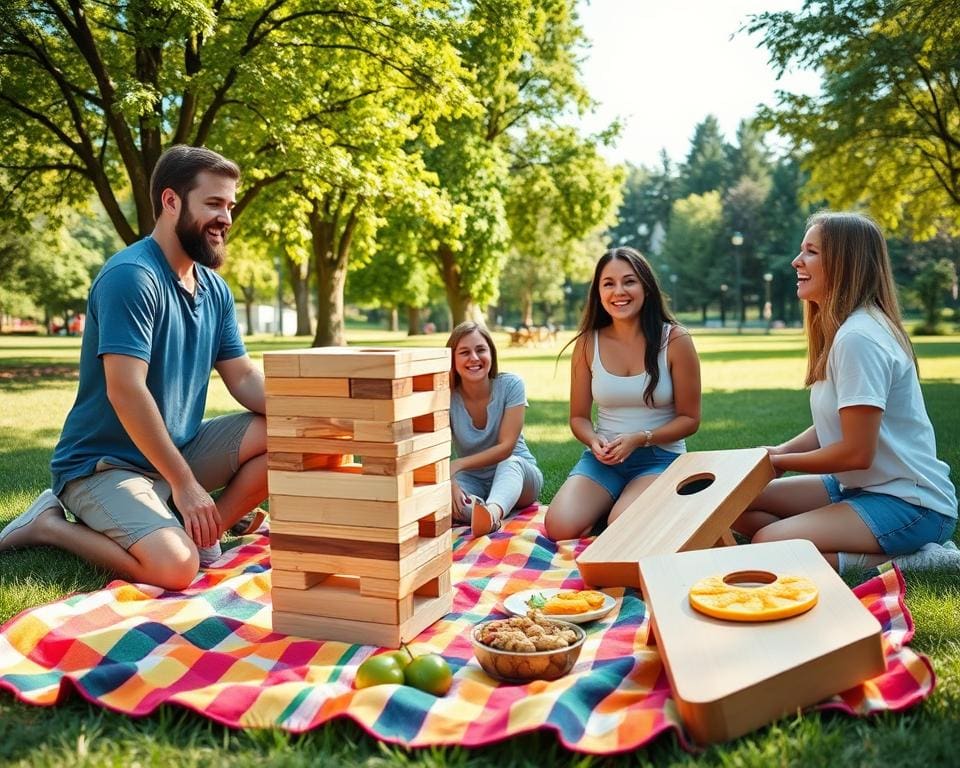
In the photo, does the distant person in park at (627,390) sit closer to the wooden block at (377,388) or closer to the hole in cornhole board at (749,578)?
the hole in cornhole board at (749,578)

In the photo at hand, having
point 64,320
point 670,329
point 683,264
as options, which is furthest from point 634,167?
point 670,329

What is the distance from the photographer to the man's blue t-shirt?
147 inches

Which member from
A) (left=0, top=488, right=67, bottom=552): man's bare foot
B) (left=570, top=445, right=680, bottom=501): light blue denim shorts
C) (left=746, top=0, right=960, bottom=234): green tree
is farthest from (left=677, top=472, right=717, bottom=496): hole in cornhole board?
(left=746, top=0, right=960, bottom=234): green tree

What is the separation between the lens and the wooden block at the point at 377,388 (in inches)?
120

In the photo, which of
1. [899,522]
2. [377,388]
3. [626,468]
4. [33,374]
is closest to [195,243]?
[377,388]

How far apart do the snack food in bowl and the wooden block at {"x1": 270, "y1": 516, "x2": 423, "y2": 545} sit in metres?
0.44

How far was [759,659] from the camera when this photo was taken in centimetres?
236

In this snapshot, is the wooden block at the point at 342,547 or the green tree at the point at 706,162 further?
the green tree at the point at 706,162

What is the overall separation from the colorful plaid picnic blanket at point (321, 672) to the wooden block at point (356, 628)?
0.17ft

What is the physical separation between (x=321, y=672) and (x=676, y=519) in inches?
68.3

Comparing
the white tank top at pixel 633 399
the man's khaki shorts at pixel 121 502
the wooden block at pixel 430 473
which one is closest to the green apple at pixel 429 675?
the wooden block at pixel 430 473

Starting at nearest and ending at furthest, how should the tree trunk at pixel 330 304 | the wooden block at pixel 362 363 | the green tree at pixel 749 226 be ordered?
the wooden block at pixel 362 363
the tree trunk at pixel 330 304
the green tree at pixel 749 226

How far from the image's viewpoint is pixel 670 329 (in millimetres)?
4965

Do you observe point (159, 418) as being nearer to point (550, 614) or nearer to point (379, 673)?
point (379, 673)
